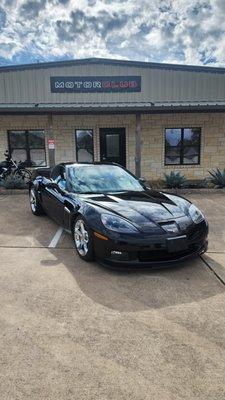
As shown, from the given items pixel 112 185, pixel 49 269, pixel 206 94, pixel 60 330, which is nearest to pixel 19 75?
pixel 206 94

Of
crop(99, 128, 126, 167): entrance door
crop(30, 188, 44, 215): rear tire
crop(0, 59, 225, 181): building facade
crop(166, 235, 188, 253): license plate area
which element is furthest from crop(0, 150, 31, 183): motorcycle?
crop(166, 235, 188, 253): license plate area

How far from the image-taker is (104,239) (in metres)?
3.98

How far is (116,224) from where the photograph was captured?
402 centimetres

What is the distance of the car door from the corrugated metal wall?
28.3 feet

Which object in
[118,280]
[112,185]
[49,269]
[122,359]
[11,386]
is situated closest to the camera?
[11,386]

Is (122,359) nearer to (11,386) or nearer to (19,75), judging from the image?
(11,386)

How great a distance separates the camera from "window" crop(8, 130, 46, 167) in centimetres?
1305

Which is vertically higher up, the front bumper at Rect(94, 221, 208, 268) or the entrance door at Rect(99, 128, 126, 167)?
the entrance door at Rect(99, 128, 126, 167)

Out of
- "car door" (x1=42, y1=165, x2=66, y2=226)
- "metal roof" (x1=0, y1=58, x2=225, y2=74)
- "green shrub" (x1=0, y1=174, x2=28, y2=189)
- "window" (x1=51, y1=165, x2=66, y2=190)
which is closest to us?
"car door" (x1=42, y1=165, x2=66, y2=226)

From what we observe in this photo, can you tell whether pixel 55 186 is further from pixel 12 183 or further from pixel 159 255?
pixel 12 183

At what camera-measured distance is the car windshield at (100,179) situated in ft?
17.2

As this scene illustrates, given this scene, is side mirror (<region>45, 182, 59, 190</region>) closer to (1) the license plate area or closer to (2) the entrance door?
(1) the license plate area

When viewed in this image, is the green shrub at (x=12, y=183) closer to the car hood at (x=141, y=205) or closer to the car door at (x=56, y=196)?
the car door at (x=56, y=196)

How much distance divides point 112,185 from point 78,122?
8.21 meters
